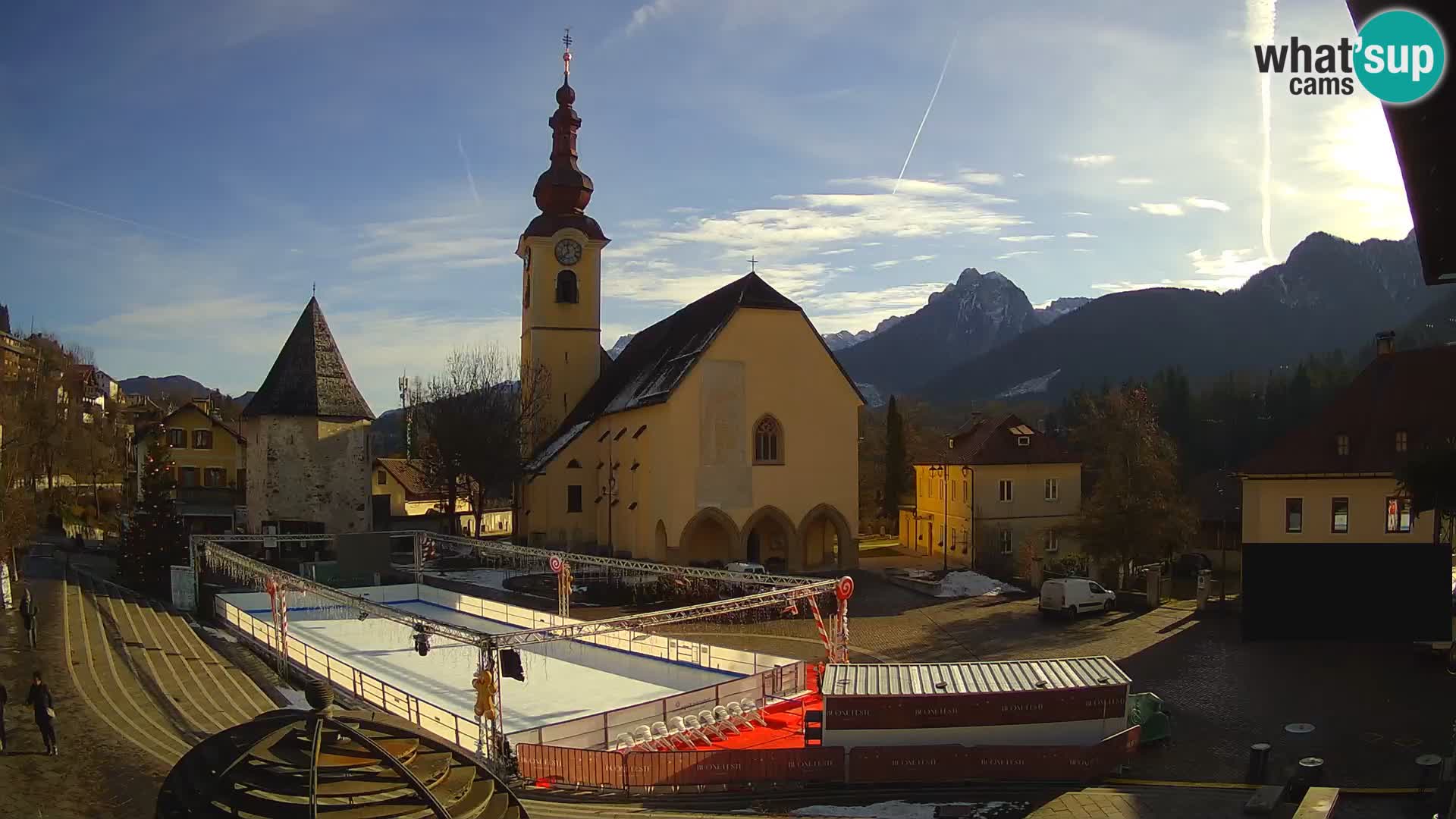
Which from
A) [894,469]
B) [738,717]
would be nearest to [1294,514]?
[738,717]

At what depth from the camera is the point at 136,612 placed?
27531 mm

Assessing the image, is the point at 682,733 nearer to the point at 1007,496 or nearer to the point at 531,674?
the point at 531,674

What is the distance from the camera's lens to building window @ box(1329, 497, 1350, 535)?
83.1ft

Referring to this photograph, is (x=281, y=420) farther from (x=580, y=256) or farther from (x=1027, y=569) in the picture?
(x=1027, y=569)

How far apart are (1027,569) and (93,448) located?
1808 inches

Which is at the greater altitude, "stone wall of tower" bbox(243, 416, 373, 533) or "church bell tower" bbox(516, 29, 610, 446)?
"church bell tower" bbox(516, 29, 610, 446)

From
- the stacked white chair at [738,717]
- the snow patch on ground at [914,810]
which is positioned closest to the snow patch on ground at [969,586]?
the stacked white chair at [738,717]

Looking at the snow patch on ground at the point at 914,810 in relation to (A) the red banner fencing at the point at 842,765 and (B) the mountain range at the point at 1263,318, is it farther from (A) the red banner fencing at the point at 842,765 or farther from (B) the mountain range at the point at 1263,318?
(B) the mountain range at the point at 1263,318

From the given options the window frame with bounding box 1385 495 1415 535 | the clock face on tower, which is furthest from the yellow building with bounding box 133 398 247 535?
the window frame with bounding box 1385 495 1415 535

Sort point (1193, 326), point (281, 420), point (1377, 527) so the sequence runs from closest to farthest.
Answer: point (1377, 527), point (281, 420), point (1193, 326)

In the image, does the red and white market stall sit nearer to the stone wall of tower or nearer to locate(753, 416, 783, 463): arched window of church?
locate(753, 416, 783, 463): arched window of church

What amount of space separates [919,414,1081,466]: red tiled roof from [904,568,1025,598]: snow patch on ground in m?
8.34

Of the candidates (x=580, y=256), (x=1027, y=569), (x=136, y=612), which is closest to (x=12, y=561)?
(x=136, y=612)

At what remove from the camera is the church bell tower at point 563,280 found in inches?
2066
